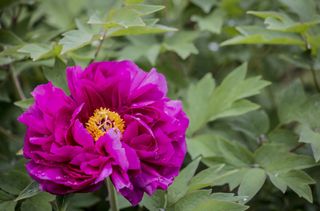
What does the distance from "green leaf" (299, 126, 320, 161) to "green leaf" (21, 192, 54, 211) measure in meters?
0.46

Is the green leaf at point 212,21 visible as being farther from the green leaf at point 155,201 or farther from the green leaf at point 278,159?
the green leaf at point 155,201

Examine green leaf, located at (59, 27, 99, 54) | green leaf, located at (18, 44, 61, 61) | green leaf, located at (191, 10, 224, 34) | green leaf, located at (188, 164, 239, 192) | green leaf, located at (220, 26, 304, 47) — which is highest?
green leaf, located at (59, 27, 99, 54)

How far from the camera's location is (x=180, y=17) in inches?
55.4

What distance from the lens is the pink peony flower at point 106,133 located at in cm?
74

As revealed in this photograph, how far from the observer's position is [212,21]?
1.27 m

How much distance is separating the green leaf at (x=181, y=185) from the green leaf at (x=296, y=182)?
16 centimetres

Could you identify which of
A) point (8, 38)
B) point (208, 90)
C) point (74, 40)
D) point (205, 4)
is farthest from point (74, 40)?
point (205, 4)

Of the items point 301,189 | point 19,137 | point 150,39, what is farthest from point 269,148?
point 19,137

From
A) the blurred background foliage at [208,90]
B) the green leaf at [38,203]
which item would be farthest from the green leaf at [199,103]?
the green leaf at [38,203]

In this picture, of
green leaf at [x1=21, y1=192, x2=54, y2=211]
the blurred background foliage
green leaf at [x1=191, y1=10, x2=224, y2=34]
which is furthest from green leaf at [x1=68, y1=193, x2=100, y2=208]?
green leaf at [x1=191, y1=10, x2=224, y2=34]

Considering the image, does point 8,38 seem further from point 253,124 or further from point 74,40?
point 253,124

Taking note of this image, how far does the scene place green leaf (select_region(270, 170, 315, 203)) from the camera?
2.99 ft

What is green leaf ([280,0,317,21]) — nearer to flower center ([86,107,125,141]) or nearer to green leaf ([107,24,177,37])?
green leaf ([107,24,177,37])

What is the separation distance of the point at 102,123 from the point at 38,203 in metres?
0.19
